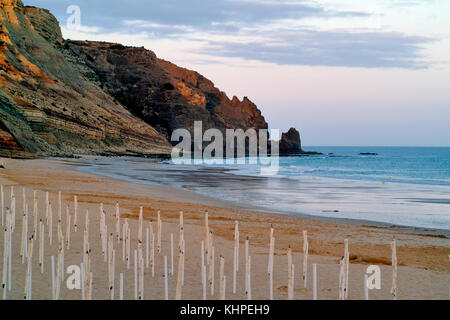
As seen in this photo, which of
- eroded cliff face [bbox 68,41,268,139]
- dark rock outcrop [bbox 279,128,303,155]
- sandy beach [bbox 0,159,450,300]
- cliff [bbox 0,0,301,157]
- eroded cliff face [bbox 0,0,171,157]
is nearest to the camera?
sandy beach [bbox 0,159,450,300]

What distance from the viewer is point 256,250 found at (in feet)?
37.6

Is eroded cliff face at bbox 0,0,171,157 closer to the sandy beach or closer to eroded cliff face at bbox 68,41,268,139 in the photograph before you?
the sandy beach

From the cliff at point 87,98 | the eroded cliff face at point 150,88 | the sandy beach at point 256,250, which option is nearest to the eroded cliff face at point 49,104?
the cliff at point 87,98

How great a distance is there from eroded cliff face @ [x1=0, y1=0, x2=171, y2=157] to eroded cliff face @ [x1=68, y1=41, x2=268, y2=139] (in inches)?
981

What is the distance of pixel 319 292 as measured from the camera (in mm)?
8695

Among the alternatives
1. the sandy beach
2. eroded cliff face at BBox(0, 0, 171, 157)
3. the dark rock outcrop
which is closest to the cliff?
eroded cliff face at BBox(0, 0, 171, 157)

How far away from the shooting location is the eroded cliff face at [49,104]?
44656 mm

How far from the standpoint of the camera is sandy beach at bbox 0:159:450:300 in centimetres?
862

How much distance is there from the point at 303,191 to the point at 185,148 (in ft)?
259

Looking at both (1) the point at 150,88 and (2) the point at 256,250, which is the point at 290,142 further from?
(2) the point at 256,250

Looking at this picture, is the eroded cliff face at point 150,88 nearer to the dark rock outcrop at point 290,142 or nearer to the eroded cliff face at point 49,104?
the dark rock outcrop at point 290,142

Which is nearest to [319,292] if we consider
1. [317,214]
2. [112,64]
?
[317,214]

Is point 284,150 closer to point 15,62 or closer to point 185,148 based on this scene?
point 185,148

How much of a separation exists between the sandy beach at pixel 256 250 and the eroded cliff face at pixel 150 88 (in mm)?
89077
